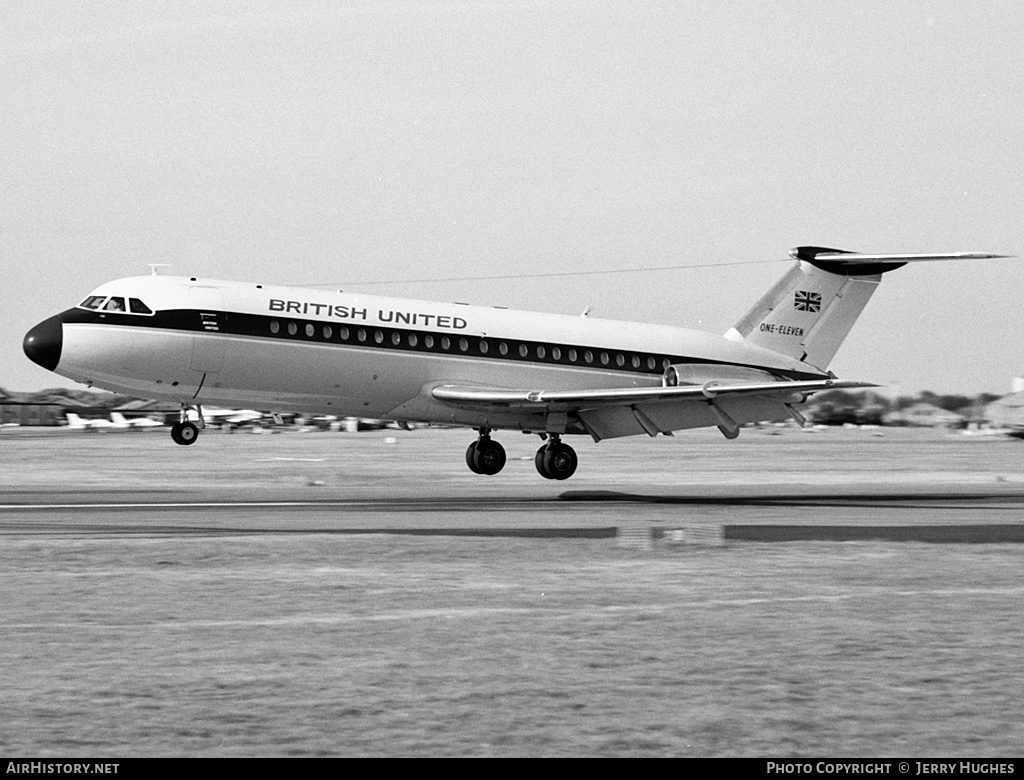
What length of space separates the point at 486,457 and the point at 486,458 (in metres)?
0.03

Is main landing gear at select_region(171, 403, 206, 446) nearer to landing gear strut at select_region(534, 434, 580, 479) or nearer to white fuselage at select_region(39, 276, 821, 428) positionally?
white fuselage at select_region(39, 276, 821, 428)

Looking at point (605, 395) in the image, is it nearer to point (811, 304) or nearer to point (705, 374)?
point (705, 374)

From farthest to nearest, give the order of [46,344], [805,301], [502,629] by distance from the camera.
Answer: [805,301], [46,344], [502,629]

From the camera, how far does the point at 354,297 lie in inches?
1271

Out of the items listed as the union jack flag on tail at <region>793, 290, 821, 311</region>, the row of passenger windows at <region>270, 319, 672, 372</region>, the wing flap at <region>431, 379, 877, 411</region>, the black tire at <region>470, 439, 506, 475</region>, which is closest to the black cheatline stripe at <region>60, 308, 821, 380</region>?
the row of passenger windows at <region>270, 319, 672, 372</region>

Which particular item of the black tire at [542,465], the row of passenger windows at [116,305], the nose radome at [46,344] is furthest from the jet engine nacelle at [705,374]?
the nose radome at [46,344]

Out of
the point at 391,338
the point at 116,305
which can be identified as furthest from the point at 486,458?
the point at 116,305

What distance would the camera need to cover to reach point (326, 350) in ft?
103

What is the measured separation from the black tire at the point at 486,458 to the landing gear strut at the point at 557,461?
1.16 m

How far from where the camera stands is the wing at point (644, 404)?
32656mm

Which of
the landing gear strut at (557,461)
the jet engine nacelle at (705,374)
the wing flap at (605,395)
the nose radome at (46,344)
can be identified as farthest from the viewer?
the jet engine nacelle at (705,374)

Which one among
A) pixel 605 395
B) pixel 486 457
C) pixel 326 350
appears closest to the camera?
pixel 326 350

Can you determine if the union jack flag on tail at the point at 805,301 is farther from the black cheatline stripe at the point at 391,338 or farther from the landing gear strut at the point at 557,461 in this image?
the landing gear strut at the point at 557,461

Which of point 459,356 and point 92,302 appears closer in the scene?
point 92,302
